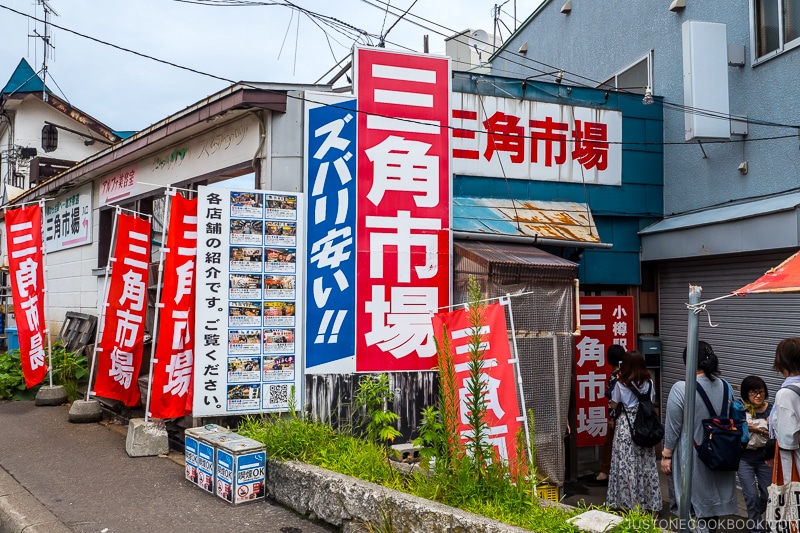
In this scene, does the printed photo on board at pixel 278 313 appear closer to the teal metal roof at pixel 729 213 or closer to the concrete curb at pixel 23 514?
the concrete curb at pixel 23 514

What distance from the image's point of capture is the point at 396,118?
26.8ft

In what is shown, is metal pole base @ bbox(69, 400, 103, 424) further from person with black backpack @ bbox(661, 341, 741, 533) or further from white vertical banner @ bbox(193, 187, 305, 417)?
person with black backpack @ bbox(661, 341, 741, 533)

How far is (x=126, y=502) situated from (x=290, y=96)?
495cm

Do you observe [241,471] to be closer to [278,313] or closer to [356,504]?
[356,504]

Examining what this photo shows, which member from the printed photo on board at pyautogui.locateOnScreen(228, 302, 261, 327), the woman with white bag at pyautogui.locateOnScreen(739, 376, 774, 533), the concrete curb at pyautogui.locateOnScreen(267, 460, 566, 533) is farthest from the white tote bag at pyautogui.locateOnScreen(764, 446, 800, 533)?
the printed photo on board at pyautogui.locateOnScreen(228, 302, 261, 327)

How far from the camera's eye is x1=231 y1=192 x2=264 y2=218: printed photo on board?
7.75 metres

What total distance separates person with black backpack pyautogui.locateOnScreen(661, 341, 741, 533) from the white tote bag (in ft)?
2.13

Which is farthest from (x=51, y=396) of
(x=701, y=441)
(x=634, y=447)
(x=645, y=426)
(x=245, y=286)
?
(x=701, y=441)

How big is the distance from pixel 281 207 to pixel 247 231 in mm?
513

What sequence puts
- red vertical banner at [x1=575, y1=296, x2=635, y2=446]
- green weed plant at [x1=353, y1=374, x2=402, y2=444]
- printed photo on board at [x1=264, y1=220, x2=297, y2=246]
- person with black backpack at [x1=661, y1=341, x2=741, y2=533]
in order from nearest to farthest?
person with black backpack at [x1=661, y1=341, x2=741, y2=533] < green weed plant at [x1=353, y1=374, x2=402, y2=444] < printed photo on board at [x1=264, y1=220, x2=297, y2=246] < red vertical banner at [x1=575, y1=296, x2=635, y2=446]

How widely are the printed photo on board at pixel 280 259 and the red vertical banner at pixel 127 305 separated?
7.55ft

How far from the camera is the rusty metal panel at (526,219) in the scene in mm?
8930

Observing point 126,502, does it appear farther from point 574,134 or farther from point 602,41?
point 602,41

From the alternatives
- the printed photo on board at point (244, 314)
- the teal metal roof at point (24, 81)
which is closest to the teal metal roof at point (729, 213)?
the printed photo on board at point (244, 314)
